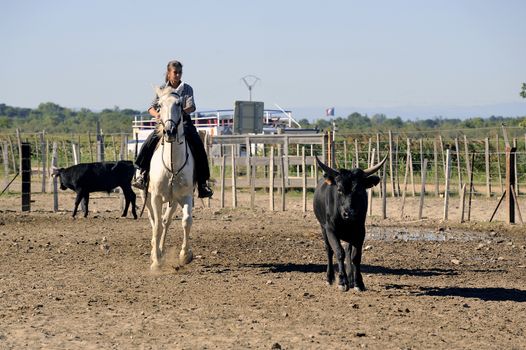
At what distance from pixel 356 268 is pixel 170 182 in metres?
3.34

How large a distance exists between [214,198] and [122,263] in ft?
46.2

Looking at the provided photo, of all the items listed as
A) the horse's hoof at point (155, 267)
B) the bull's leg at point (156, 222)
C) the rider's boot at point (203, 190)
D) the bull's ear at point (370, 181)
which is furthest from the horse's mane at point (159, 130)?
the bull's ear at point (370, 181)

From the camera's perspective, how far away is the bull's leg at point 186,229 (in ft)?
44.2

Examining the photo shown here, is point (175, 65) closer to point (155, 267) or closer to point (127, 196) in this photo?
point (155, 267)

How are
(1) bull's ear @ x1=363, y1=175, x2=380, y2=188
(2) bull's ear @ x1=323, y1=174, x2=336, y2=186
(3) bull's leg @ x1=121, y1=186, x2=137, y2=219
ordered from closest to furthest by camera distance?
(1) bull's ear @ x1=363, y1=175, x2=380, y2=188 < (2) bull's ear @ x1=323, y1=174, x2=336, y2=186 < (3) bull's leg @ x1=121, y1=186, x2=137, y2=219

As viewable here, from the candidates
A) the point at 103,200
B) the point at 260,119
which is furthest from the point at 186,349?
the point at 260,119

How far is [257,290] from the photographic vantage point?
37.7 feet

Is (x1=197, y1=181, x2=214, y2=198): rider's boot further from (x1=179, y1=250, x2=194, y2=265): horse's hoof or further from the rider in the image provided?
(x1=179, y1=250, x2=194, y2=265): horse's hoof

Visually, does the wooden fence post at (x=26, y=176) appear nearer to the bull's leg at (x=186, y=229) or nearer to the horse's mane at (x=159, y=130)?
the horse's mane at (x=159, y=130)

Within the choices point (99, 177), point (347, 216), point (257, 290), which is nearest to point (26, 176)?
point (99, 177)

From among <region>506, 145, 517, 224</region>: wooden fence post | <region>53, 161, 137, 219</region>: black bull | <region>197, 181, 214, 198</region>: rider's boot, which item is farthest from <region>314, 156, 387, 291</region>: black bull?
<region>53, 161, 137, 219</region>: black bull

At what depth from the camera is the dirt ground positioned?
8961 mm

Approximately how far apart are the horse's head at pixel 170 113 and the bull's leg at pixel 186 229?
1.28 m

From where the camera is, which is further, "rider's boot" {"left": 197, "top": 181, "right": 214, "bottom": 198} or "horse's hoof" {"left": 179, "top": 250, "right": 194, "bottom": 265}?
"rider's boot" {"left": 197, "top": 181, "right": 214, "bottom": 198}
